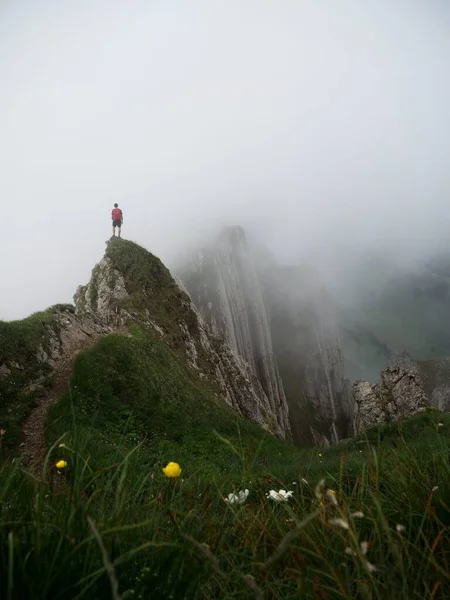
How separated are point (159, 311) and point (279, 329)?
107 metres

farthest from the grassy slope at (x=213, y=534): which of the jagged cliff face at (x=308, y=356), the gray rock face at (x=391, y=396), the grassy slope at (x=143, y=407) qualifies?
the jagged cliff face at (x=308, y=356)

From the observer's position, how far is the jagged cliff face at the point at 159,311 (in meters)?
36.0

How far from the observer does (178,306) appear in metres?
44.3

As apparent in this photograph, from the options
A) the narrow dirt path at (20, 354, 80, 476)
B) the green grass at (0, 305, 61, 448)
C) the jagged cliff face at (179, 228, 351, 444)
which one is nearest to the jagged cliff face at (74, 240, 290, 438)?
the green grass at (0, 305, 61, 448)

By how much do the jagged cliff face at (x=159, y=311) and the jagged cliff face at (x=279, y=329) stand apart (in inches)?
2052

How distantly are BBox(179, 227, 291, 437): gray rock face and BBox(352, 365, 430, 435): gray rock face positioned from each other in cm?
4084

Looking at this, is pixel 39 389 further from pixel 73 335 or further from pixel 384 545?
pixel 384 545

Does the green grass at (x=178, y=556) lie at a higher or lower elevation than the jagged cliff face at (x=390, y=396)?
higher

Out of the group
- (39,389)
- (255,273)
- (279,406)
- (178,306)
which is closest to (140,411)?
(39,389)

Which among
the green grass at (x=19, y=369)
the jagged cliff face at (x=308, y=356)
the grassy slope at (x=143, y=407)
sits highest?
the green grass at (x=19, y=369)

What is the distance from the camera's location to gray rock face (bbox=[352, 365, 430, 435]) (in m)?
50.9

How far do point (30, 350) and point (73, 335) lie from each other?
3.97 meters

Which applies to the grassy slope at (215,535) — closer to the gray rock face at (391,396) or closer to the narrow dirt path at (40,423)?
the narrow dirt path at (40,423)

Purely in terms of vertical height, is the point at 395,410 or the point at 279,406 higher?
the point at 395,410
